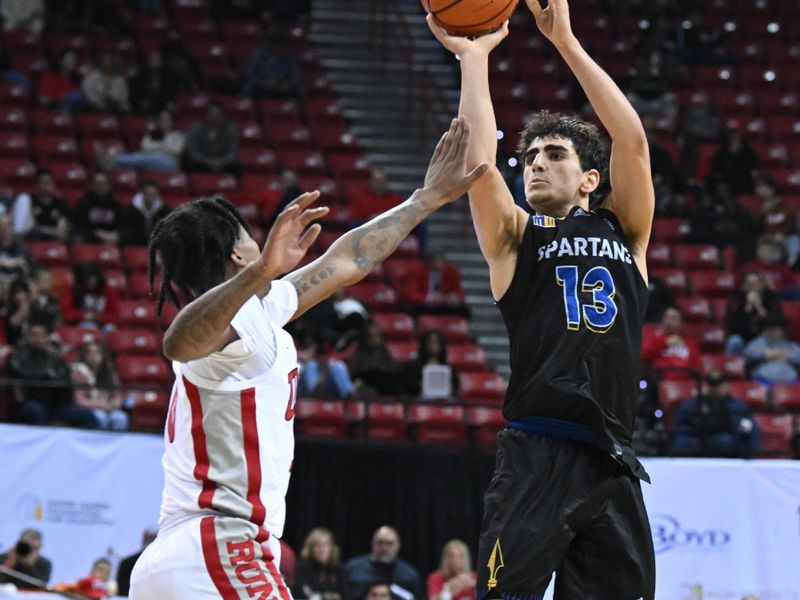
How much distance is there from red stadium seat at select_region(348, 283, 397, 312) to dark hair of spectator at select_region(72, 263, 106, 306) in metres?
2.57

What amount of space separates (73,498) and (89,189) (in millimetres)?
4848

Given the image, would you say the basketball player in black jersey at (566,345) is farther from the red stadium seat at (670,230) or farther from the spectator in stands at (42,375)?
the red stadium seat at (670,230)

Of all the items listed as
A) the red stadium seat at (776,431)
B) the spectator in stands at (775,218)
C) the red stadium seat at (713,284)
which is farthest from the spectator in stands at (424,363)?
the spectator in stands at (775,218)

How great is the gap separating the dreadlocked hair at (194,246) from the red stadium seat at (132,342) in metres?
8.81

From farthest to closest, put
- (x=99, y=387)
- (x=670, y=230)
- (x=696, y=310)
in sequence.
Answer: (x=670, y=230) → (x=696, y=310) → (x=99, y=387)

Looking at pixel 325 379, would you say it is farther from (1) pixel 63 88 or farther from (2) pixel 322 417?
(1) pixel 63 88

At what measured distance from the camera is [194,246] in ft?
12.4

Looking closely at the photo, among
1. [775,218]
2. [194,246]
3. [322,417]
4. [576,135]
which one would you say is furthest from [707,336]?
[194,246]

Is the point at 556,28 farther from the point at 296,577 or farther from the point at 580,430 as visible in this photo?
the point at 296,577

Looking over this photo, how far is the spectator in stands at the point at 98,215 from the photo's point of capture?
14.1m

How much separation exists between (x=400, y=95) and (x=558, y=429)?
1459 centimetres

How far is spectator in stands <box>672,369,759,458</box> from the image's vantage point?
11367 millimetres

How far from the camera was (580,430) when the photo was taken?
432cm

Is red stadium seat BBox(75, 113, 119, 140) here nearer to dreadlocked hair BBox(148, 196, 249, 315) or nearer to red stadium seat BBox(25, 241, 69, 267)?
red stadium seat BBox(25, 241, 69, 267)
